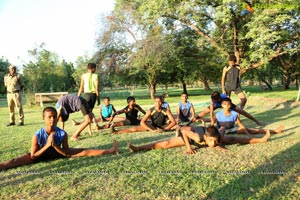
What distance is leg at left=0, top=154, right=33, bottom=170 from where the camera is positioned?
4619 mm

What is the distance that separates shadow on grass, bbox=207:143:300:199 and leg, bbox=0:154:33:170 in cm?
297

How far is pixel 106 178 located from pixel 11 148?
321 centimetres

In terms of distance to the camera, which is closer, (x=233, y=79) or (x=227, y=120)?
(x=227, y=120)

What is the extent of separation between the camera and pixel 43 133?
4980mm

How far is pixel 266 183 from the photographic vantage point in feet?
12.0

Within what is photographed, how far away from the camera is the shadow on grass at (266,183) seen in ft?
10.9

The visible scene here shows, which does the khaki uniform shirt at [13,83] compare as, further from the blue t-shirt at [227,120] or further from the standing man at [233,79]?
the blue t-shirt at [227,120]

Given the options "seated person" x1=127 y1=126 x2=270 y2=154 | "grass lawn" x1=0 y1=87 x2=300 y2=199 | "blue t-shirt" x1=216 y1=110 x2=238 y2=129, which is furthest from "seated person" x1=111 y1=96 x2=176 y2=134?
"grass lawn" x1=0 y1=87 x2=300 y2=199

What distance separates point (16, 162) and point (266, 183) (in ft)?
11.7

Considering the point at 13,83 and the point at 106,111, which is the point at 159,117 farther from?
the point at 13,83

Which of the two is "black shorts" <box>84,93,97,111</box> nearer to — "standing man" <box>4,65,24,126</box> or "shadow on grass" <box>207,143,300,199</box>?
"standing man" <box>4,65,24,126</box>

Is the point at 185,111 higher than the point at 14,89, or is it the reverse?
the point at 14,89

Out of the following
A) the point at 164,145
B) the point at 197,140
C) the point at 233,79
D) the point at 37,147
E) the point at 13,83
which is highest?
the point at 13,83

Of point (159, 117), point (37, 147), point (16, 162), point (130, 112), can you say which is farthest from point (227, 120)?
point (16, 162)
